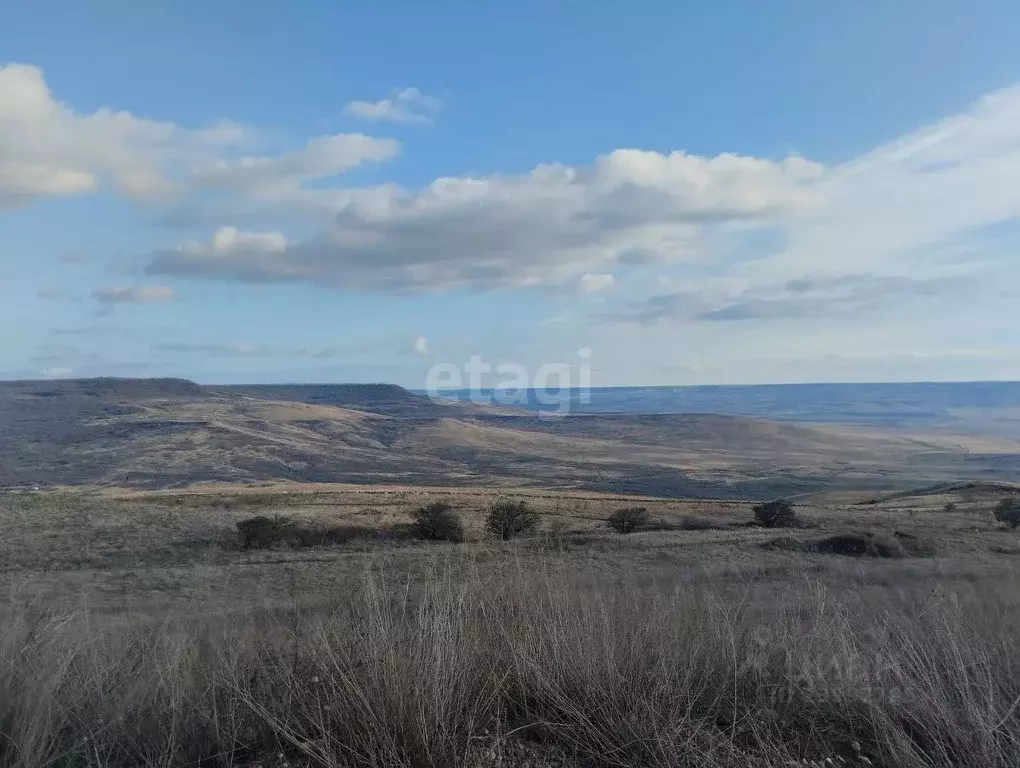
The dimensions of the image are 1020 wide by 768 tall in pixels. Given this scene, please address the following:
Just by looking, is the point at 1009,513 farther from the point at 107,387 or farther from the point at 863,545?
the point at 107,387

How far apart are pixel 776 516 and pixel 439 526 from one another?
14322mm

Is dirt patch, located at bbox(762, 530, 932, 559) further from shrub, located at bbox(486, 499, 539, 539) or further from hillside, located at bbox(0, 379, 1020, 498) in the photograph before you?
hillside, located at bbox(0, 379, 1020, 498)

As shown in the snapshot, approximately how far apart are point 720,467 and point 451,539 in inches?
2782

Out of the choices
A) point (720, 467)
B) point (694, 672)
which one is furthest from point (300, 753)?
point (720, 467)

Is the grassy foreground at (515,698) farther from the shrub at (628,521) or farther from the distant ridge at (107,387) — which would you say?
the distant ridge at (107,387)

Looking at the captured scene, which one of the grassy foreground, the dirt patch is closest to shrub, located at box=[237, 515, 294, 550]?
the dirt patch

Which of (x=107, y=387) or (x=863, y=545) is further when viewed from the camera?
(x=107, y=387)

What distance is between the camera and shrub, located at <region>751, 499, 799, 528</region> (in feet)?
92.3

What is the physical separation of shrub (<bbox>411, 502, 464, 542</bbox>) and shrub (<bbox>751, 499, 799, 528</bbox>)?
13.0 m

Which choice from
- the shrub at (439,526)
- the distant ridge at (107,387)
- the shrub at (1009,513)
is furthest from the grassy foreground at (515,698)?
the distant ridge at (107,387)

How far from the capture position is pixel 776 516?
1126 inches

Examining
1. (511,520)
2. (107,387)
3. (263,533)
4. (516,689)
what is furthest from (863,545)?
(107,387)

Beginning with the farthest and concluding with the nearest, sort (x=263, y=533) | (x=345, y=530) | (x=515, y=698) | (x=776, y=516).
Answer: (x=776, y=516), (x=345, y=530), (x=263, y=533), (x=515, y=698)

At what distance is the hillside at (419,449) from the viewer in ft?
218
